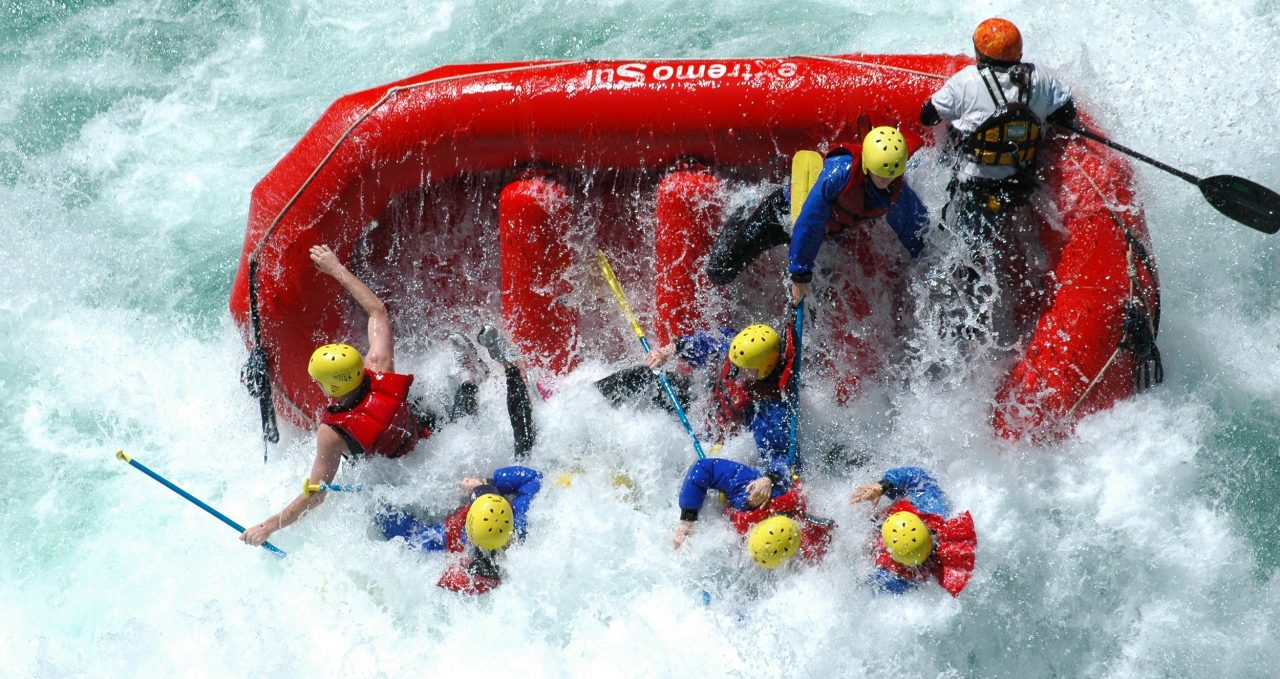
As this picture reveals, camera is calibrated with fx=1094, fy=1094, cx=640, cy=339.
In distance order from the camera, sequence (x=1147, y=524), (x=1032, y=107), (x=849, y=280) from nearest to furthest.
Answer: (x=1032, y=107)
(x=1147, y=524)
(x=849, y=280)

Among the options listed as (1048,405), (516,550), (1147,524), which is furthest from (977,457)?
(516,550)

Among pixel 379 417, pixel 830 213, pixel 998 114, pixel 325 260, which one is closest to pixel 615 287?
pixel 830 213

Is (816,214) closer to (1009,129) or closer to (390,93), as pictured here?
(1009,129)

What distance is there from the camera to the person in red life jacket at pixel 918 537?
14.4 feet

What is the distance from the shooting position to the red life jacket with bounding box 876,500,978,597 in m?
4.50

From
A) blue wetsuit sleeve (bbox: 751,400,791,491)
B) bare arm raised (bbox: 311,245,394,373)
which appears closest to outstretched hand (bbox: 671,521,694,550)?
blue wetsuit sleeve (bbox: 751,400,791,491)

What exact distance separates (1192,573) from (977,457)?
1043 mm

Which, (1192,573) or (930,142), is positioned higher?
(930,142)

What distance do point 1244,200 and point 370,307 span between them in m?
3.97

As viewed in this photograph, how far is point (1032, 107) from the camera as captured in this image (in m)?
4.47

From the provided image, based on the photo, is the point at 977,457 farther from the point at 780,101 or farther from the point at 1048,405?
the point at 780,101

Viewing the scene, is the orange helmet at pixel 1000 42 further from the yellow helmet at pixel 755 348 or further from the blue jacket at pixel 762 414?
the blue jacket at pixel 762 414

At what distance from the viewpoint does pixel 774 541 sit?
4.45 metres

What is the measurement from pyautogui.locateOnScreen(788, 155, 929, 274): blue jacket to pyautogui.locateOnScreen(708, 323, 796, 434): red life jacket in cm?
40
